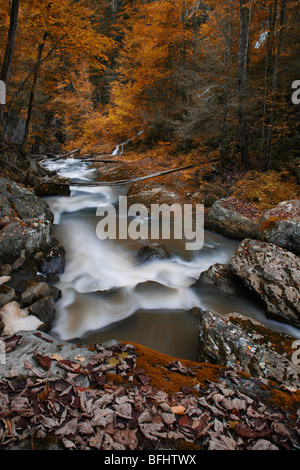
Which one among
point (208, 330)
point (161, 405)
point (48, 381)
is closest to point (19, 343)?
point (48, 381)

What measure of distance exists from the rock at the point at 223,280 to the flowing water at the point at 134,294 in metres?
0.16

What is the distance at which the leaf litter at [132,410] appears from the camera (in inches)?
70.4

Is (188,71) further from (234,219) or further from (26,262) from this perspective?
(26,262)

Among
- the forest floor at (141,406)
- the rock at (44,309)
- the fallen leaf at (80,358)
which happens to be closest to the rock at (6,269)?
the rock at (44,309)

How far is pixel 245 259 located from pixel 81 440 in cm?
472

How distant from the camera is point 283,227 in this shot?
237 inches

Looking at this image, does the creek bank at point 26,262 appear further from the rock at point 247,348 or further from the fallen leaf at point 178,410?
the rock at point 247,348

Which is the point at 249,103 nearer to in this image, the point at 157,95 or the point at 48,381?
the point at 157,95

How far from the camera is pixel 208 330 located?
12.4ft

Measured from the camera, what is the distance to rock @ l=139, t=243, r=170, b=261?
6.70 m

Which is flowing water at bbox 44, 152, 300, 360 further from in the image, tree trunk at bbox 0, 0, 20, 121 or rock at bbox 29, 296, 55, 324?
tree trunk at bbox 0, 0, 20, 121

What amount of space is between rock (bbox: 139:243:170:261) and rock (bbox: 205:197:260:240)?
2350mm

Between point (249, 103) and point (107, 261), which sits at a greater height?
point (249, 103)

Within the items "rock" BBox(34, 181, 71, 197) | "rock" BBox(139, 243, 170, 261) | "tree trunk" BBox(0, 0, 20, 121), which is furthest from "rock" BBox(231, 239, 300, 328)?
"tree trunk" BBox(0, 0, 20, 121)
